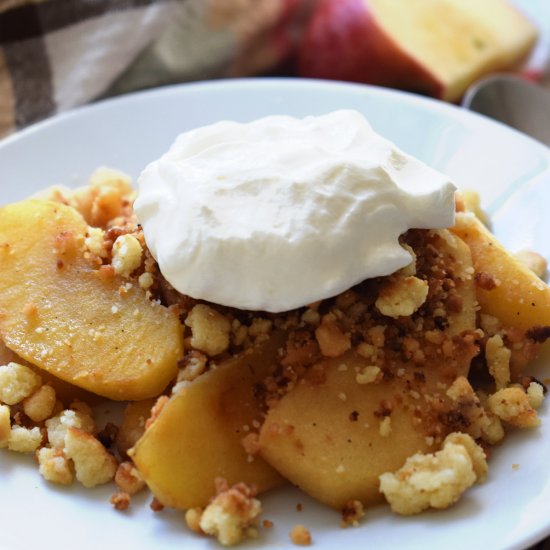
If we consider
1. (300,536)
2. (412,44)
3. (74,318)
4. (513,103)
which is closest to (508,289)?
(300,536)

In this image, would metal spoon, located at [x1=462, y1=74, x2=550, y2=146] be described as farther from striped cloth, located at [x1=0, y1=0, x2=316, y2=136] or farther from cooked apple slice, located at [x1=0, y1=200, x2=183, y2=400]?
cooked apple slice, located at [x1=0, y1=200, x2=183, y2=400]

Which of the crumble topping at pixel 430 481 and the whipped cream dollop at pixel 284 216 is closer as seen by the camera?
the crumble topping at pixel 430 481

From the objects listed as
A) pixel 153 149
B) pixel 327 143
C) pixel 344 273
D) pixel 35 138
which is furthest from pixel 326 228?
A: pixel 35 138

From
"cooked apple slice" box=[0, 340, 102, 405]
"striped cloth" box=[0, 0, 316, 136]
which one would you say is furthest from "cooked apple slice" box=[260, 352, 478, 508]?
"striped cloth" box=[0, 0, 316, 136]

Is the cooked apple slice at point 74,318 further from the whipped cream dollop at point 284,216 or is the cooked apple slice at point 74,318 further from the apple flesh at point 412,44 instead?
the apple flesh at point 412,44

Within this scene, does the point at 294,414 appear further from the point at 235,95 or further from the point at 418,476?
the point at 235,95

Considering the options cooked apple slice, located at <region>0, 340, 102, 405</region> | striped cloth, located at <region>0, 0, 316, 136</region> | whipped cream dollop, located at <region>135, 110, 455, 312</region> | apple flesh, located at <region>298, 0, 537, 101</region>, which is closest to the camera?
whipped cream dollop, located at <region>135, 110, 455, 312</region>

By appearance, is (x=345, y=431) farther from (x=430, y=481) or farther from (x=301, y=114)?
(x=301, y=114)

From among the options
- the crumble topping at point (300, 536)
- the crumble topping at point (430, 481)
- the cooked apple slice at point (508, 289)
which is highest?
the cooked apple slice at point (508, 289)

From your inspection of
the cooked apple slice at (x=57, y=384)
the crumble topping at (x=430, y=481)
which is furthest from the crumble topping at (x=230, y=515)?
the cooked apple slice at (x=57, y=384)
